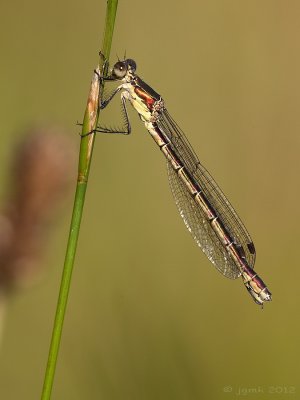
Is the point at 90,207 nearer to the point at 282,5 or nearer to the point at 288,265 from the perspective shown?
the point at 288,265

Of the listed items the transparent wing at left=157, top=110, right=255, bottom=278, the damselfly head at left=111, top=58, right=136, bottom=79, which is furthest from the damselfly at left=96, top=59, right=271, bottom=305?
the damselfly head at left=111, top=58, right=136, bottom=79

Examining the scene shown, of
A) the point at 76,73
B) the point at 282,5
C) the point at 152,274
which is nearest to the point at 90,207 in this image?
the point at 152,274

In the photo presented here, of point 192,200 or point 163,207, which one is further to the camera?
point 163,207

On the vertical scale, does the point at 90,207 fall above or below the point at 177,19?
below

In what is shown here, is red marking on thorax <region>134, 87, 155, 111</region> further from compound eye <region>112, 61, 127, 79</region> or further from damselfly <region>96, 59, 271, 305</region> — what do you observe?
compound eye <region>112, 61, 127, 79</region>

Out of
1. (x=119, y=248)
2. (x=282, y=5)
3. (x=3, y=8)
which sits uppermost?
(x=3, y=8)

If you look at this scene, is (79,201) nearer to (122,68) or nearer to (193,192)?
(122,68)

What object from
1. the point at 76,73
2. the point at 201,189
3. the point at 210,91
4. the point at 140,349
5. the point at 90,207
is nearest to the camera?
the point at 140,349

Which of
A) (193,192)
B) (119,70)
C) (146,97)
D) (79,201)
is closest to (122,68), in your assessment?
(119,70)
